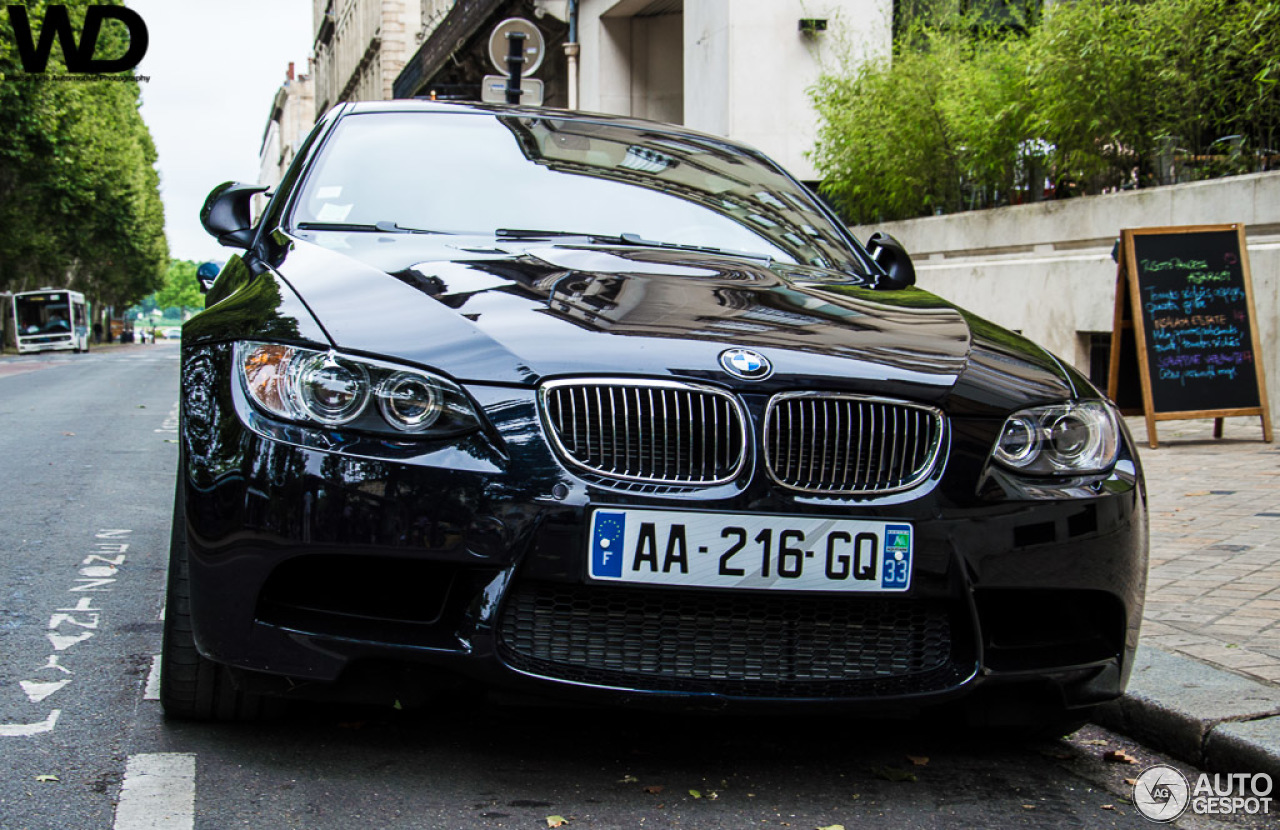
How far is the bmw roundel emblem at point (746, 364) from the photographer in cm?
284

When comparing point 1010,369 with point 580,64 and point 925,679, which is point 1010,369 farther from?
point 580,64

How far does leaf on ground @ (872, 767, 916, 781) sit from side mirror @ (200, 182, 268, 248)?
2.20m

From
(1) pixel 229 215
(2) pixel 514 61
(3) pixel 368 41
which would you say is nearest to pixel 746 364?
(1) pixel 229 215

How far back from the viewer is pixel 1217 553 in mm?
5633

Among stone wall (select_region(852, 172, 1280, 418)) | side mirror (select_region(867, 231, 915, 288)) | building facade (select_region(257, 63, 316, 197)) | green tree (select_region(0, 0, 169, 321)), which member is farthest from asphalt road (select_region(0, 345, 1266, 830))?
building facade (select_region(257, 63, 316, 197))

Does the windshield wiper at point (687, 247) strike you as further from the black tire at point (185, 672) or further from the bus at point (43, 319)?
the bus at point (43, 319)

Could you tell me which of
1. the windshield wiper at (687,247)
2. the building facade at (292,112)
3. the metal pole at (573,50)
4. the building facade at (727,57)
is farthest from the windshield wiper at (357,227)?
the building facade at (292,112)

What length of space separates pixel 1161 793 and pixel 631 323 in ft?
5.09

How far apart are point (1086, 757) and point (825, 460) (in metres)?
1.16

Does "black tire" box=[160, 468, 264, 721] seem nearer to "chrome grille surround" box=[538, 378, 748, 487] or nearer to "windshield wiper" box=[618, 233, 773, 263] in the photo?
"chrome grille surround" box=[538, 378, 748, 487]

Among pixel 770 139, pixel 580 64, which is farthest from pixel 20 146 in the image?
pixel 770 139

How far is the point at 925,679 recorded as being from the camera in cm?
287

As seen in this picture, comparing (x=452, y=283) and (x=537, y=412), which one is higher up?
(x=452, y=283)

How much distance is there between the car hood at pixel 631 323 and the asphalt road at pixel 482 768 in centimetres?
83
